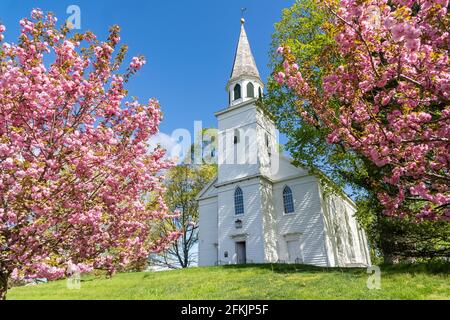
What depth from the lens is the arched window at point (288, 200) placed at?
79.2 feet

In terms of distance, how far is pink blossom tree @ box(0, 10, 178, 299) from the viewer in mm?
4738

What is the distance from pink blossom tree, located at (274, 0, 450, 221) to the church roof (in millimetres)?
22834

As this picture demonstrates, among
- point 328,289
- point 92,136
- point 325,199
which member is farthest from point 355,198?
point 92,136

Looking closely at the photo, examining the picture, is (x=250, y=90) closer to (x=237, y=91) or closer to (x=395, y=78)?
(x=237, y=91)

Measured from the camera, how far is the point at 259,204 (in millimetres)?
23359

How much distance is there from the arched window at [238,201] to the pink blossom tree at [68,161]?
17480 mm

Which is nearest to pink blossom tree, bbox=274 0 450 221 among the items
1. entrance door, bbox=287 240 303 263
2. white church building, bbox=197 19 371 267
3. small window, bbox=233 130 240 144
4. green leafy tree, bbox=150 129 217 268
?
white church building, bbox=197 19 371 267

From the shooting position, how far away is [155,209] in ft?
23.7

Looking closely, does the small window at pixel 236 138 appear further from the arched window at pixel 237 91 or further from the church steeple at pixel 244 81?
the arched window at pixel 237 91

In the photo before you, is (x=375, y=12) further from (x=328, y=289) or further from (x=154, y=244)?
(x=328, y=289)

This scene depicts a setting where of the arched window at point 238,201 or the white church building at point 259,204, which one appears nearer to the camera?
the white church building at point 259,204

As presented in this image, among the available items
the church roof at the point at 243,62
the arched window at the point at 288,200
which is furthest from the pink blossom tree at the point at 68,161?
the church roof at the point at 243,62

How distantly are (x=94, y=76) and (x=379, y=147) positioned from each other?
18.5 feet

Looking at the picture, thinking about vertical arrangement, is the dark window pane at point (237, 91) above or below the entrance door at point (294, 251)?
above
